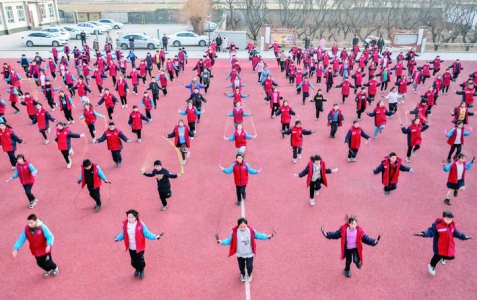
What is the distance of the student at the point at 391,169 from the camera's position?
913cm

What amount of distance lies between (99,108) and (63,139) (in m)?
7.28

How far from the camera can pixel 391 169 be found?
30.3ft

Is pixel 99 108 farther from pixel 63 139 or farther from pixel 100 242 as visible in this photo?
pixel 100 242

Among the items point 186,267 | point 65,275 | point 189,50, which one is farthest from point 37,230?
point 189,50

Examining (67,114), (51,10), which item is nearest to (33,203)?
(67,114)

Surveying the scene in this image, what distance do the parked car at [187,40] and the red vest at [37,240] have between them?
31125 millimetres

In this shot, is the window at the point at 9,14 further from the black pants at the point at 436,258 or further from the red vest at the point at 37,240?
the black pants at the point at 436,258

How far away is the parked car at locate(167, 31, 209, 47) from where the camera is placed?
116 ft

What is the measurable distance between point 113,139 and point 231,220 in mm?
4524

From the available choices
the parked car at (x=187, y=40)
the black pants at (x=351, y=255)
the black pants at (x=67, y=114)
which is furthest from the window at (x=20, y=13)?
the black pants at (x=351, y=255)

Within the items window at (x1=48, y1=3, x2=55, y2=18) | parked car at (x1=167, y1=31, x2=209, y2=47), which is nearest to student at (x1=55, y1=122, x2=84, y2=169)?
parked car at (x1=167, y1=31, x2=209, y2=47)

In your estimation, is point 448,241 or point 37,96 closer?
point 448,241

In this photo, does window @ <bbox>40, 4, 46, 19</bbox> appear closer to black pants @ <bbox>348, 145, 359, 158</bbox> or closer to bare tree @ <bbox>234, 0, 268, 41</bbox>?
bare tree @ <bbox>234, 0, 268, 41</bbox>

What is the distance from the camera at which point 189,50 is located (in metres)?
34.1
